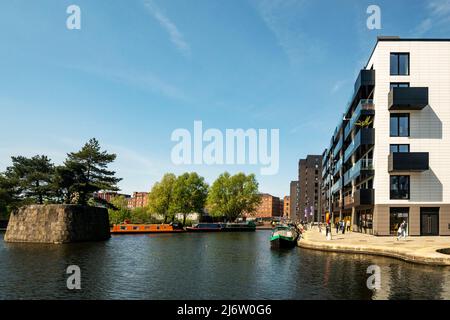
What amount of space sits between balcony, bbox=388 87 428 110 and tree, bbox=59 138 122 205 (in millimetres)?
40314

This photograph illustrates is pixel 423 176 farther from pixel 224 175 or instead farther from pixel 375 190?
pixel 224 175

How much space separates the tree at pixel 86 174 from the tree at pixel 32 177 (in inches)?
120

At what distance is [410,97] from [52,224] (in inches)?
1805

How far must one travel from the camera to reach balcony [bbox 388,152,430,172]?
41250 millimetres

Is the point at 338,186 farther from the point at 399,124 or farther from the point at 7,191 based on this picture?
the point at 7,191

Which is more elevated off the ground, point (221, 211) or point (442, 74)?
point (442, 74)

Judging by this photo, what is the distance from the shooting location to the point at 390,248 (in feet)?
97.1

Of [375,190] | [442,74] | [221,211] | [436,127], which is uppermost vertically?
[442,74]

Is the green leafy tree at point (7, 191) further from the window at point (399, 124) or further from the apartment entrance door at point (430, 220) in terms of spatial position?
the apartment entrance door at point (430, 220)

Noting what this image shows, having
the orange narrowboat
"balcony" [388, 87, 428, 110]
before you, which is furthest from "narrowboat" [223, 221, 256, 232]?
"balcony" [388, 87, 428, 110]

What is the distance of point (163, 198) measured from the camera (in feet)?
324

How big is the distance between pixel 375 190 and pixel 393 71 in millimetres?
13873

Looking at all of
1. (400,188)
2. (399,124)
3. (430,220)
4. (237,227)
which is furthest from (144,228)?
(430,220)
